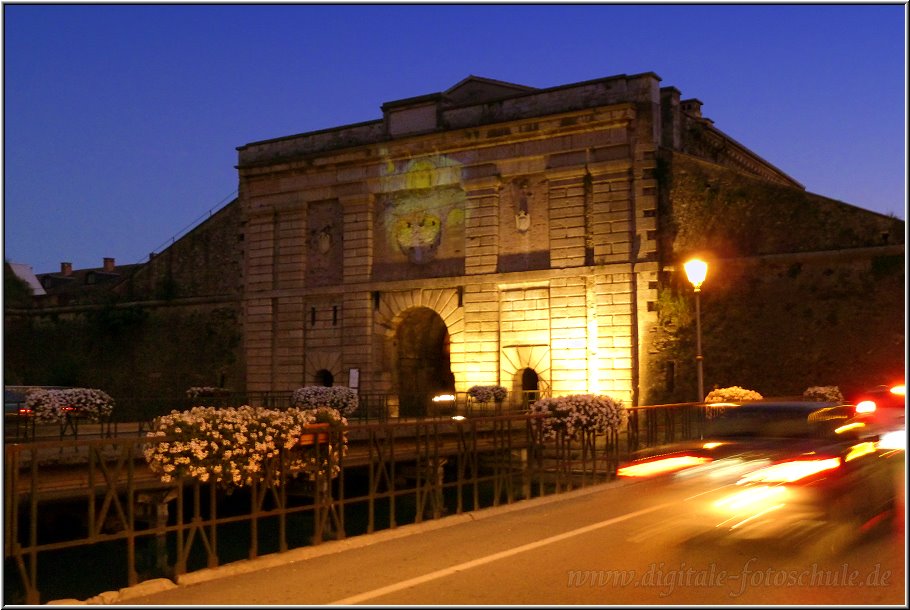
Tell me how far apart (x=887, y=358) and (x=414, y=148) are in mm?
15687

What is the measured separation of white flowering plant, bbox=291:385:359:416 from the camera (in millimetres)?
27000

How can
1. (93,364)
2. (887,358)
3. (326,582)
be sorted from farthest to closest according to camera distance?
(93,364), (887,358), (326,582)

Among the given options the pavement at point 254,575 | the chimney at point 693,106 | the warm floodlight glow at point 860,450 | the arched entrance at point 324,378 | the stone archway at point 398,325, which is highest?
the chimney at point 693,106

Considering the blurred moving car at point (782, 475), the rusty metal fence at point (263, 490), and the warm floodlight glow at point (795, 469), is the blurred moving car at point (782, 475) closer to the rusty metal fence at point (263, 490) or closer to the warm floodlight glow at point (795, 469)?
the warm floodlight glow at point (795, 469)

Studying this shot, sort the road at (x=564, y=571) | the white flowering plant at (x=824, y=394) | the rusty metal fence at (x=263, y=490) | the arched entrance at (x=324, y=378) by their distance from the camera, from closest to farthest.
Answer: the road at (x=564, y=571) < the rusty metal fence at (x=263, y=490) < the white flowering plant at (x=824, y=394) < the arched entrance at (x=324, y=378)

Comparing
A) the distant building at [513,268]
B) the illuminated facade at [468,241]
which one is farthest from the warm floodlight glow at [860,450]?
the illuminated facade at [468,241]

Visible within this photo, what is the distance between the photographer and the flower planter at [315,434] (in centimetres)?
944

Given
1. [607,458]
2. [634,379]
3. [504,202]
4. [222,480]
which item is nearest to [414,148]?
[504,202]

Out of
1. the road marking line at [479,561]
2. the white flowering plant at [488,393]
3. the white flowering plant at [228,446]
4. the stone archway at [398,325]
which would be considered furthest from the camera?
the stone archway at [398,325]

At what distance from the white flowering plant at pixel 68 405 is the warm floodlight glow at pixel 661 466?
44.3ft

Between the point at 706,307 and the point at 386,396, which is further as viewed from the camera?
the point at 386,396

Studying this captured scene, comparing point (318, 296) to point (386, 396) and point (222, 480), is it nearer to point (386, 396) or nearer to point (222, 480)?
point (386, 396)

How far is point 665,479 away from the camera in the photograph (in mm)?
13164

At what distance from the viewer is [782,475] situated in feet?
30.2
